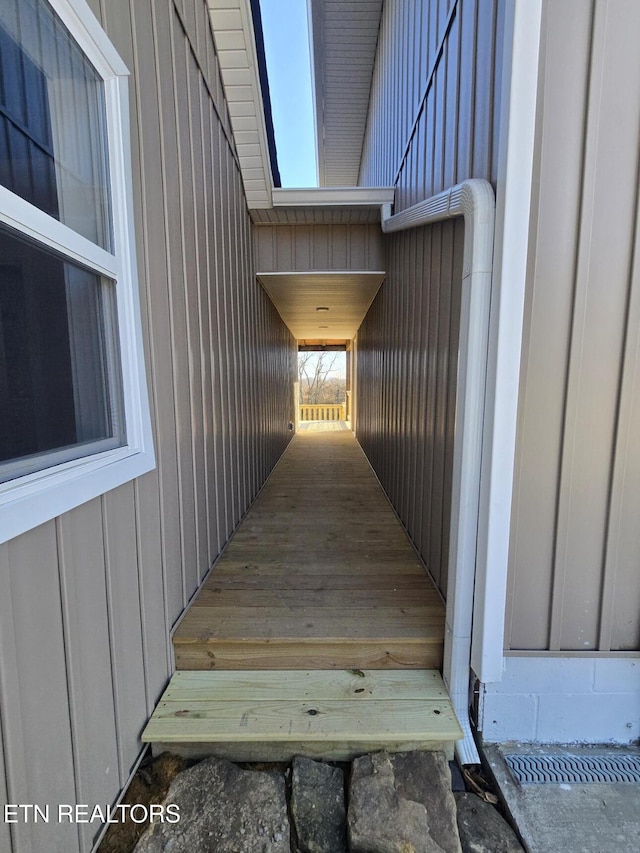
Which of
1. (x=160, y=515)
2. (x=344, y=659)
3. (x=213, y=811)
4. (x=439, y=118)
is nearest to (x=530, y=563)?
(x=344, y=659)

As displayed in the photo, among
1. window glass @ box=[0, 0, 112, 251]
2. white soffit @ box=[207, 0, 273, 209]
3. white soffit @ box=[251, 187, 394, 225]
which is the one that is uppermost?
white soffit @ box=[207, 0, 273, 209]

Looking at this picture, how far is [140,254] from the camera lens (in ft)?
4.66

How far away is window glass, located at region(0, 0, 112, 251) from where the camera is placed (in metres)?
0.92

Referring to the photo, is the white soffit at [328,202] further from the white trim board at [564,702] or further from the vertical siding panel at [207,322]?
the white trim board at [564,702]

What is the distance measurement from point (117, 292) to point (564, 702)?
7.80ft

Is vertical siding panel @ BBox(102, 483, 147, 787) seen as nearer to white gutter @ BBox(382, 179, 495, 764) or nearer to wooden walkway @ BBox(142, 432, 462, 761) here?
wooden walkway @ BBox(142, 432, 462, 761)

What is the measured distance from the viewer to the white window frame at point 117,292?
865mm

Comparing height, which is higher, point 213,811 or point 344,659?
point 344,659

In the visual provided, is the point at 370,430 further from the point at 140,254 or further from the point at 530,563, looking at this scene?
the point at 140,254

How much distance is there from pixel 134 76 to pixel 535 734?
3059 mm

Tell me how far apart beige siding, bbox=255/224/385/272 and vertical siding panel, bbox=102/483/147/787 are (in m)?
3.15

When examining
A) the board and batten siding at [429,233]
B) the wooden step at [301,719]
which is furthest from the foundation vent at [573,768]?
the board and batten siding at [429,233]

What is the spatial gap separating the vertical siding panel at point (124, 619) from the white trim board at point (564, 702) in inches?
53.4

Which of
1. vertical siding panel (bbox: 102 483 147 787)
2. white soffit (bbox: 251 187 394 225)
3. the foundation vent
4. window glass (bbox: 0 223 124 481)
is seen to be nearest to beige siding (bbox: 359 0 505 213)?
white soffit (bbox: 251 187 394 225)
